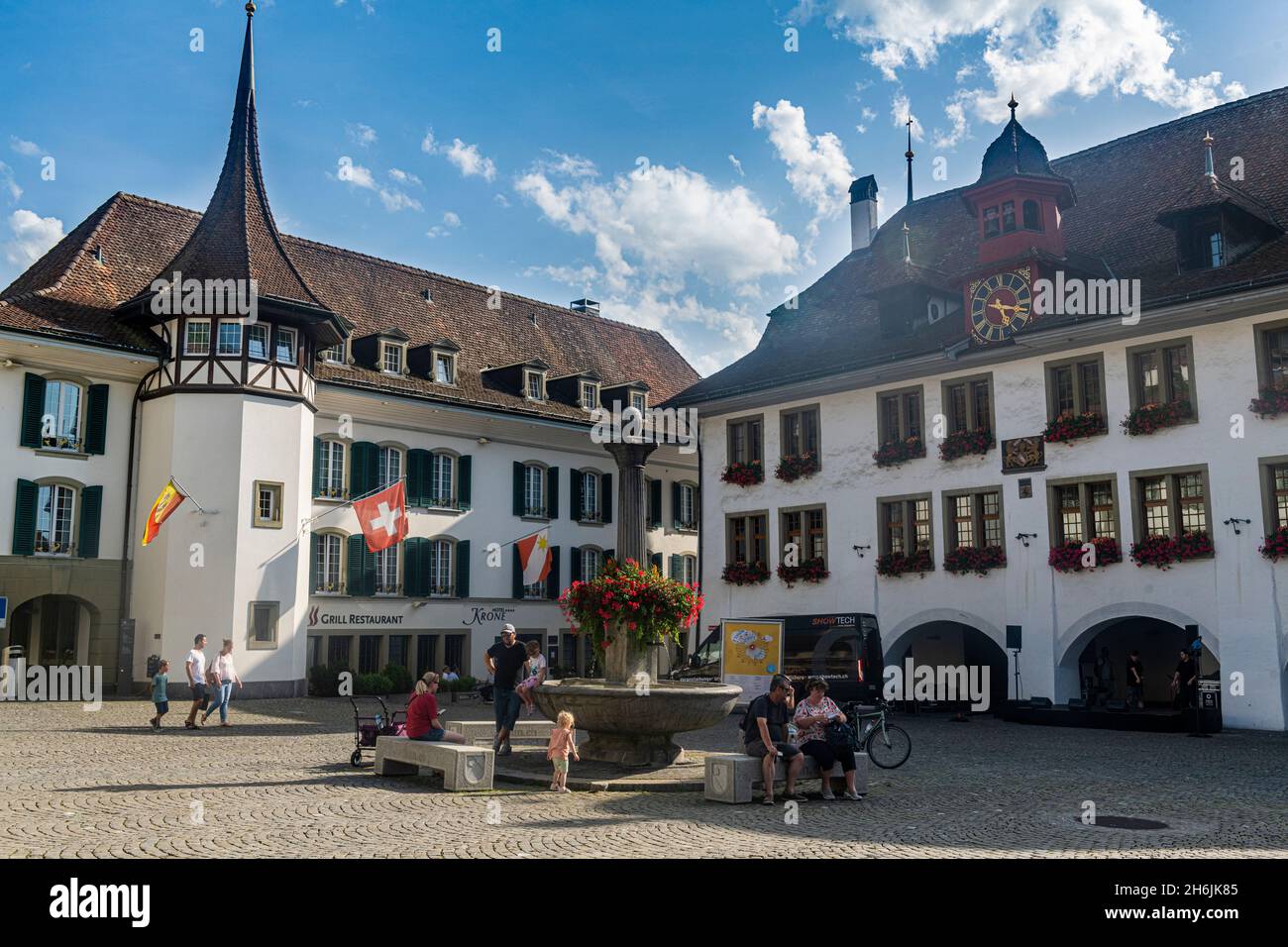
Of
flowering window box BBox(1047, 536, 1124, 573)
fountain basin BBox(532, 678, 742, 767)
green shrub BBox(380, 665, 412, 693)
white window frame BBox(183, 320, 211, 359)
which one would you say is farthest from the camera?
green shrub BBox(380, 665, 412, 693)

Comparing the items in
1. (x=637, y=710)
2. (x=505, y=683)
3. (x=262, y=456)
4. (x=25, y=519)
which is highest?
(x=262, y=456)

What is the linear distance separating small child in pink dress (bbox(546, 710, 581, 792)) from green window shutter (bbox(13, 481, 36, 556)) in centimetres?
2017

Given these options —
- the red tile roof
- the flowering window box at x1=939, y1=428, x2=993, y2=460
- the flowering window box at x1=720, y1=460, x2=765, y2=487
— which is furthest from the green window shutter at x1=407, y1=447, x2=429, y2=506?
the flowering window box at x1=939, y1=428, x2=993, y2=460

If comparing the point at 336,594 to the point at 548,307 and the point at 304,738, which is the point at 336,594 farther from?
the point at 548,307

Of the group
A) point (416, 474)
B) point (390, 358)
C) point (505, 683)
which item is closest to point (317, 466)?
point (416, 474)

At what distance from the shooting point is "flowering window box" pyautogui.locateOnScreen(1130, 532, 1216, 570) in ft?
75.7

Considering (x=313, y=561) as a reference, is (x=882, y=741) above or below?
below

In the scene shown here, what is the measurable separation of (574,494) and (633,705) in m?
26.2

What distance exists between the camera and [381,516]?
94.6ft

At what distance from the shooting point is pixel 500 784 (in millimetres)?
14227

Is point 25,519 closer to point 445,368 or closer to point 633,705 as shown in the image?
point 445,368

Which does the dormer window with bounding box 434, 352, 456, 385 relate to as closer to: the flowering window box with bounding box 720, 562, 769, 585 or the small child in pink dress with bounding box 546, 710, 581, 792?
the flowering window box with bounding box 720, 562, 769, 585

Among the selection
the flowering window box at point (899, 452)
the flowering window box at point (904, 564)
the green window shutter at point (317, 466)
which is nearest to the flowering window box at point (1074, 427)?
the flowering window box at point (899, 452)

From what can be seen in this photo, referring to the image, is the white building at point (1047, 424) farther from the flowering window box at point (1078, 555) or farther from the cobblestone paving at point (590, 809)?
the cobblestone paving at point (590, 809)
